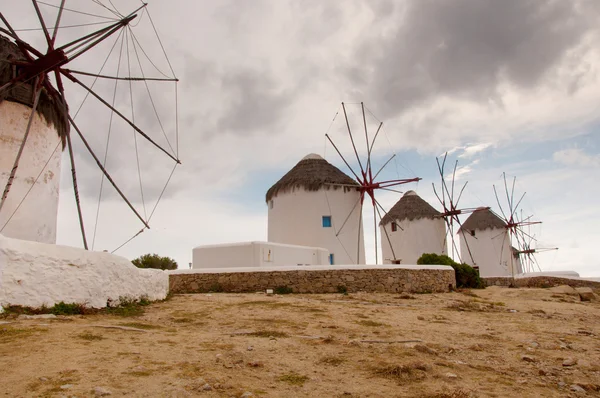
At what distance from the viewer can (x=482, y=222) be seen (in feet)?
109

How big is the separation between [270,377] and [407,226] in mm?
26739

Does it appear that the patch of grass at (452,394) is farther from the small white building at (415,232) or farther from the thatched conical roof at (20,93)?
the small white building at (415,232)

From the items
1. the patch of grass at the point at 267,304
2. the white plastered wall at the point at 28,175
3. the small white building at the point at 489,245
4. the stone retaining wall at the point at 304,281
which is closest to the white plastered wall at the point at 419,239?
the small white building at the point at 489,245

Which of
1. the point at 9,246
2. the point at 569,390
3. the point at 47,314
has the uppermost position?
the point at 9,246

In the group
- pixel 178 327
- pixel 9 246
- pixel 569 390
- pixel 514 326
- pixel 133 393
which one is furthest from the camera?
pixel 514 326

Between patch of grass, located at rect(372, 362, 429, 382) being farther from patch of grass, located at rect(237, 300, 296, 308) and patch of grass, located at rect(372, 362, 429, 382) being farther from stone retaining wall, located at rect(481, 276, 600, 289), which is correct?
stone retaining wall, located at rect(481, 276, 600, 289)

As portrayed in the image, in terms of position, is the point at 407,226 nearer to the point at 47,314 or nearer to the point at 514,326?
the point at 514,326

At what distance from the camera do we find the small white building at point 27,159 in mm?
9055

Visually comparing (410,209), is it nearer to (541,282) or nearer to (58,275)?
(541,282)

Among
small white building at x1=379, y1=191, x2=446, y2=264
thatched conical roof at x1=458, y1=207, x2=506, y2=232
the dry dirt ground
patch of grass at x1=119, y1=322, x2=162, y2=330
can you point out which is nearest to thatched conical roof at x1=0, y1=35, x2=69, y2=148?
patch of grass at x1=119, y1=322, x2=162, y2=330

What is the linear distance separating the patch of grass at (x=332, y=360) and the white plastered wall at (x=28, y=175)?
7.77 meters

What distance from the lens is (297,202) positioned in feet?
70.0

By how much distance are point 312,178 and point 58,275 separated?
15002 millimetres

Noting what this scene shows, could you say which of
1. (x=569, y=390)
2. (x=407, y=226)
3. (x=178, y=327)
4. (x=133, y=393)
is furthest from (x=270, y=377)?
(x=407, y=226)
